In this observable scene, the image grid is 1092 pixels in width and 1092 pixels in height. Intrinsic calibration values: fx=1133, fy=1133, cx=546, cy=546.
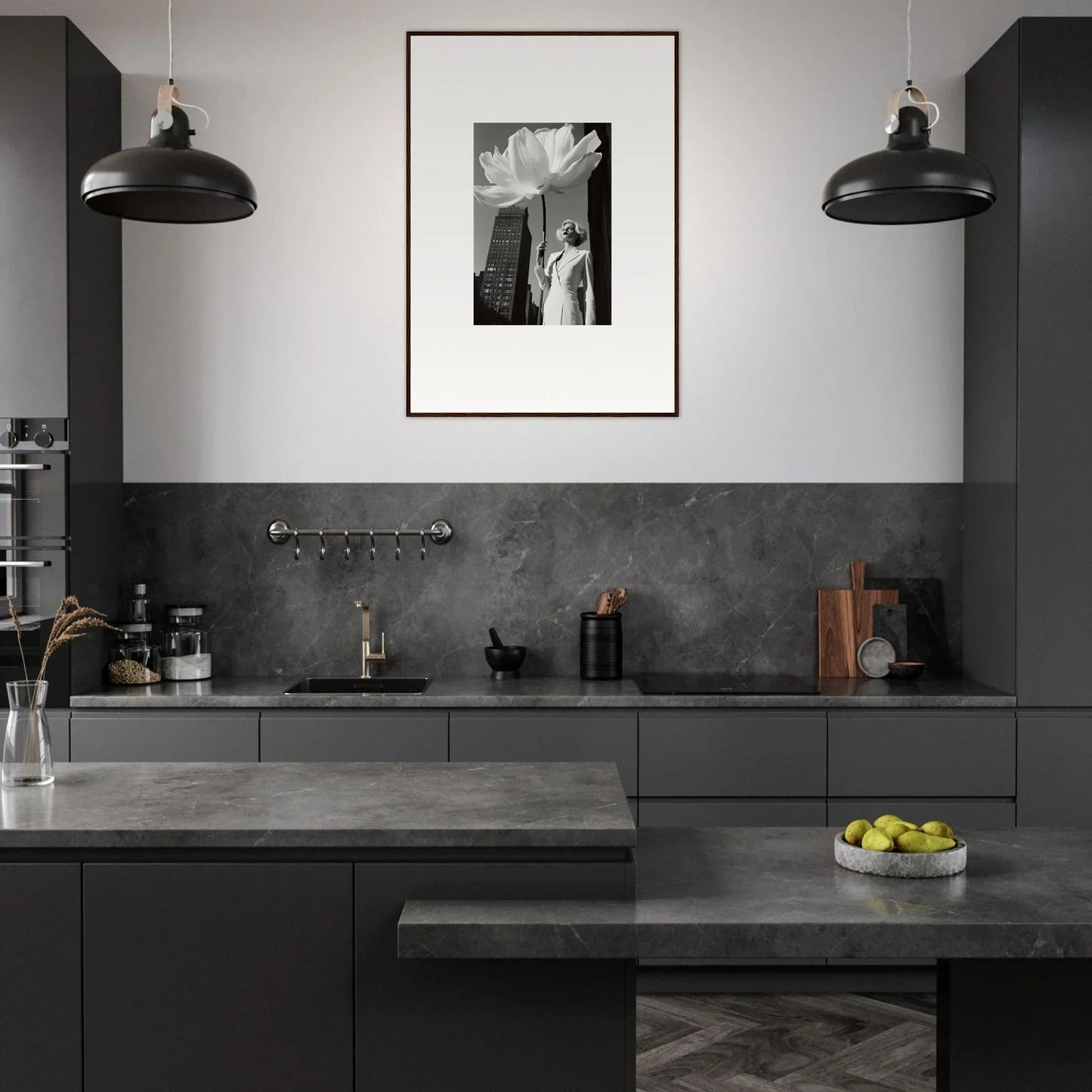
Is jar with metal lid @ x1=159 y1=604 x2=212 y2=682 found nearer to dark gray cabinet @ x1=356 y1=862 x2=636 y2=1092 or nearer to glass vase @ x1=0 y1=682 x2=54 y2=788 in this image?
glass vase @ x1=0 y1=682 x2=54 y2=788

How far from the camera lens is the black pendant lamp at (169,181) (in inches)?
94.5

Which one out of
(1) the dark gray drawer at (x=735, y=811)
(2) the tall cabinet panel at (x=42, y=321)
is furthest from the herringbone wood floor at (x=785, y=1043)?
(2) the tall cabinet panel at (x=42, y=321)

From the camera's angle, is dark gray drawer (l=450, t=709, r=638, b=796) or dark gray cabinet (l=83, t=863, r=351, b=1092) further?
dark gray drawer (l=450, t=709, r=638, b=796)

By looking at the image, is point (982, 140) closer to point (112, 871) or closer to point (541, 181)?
point (541, 181)

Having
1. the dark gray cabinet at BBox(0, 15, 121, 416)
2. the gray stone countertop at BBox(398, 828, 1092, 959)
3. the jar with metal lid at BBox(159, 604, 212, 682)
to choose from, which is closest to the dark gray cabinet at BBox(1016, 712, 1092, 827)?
the gray stone countertop at BBox(398, 828, 1092, 959)

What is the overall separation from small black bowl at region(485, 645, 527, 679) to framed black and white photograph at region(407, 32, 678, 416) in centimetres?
96

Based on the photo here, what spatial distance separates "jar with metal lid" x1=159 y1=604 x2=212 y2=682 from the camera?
4363mm

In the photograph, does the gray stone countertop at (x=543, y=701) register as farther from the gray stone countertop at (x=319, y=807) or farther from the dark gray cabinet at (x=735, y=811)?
the gray stone countertop at (x=319, y=807)

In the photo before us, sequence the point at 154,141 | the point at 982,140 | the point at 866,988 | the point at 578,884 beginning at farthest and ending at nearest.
Answer: the point at 982,140 < the point at 866,988 < the point at 154,141 < the point at 578,884

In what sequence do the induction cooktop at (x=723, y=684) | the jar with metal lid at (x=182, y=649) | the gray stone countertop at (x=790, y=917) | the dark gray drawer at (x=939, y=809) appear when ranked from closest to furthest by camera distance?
→ the gray stone countertop at (x=790, y=917) < the dark gray drawer at (x=939, y=809) < the induction cooktop at (x=723, y=684) < the jar with metal lid at (x=182, y=649)

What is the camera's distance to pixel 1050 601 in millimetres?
4027

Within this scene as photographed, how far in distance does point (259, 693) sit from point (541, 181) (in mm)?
2318

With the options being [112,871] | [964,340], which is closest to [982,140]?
[964,340]

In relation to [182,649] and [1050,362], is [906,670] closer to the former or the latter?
[1050,362]
